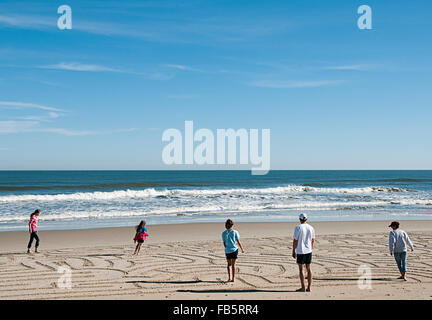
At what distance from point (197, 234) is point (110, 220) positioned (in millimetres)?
7783

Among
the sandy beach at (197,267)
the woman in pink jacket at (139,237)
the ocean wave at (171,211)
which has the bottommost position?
the ocean wave at (171,211)

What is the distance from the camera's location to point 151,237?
1789cm

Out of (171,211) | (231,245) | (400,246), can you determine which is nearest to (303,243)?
(231,245)

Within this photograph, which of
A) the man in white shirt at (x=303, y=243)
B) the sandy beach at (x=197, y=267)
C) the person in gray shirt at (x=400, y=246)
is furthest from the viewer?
the person in gray shirt at (x=400, y=246)

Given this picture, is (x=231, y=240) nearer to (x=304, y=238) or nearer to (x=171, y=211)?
(x=304, y=238)

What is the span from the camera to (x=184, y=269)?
11.0 m

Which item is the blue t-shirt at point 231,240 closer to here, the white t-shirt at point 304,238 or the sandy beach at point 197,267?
the sandy beach at point 197,267

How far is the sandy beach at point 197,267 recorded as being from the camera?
8.53 m

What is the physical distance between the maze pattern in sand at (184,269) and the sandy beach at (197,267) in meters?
0.02

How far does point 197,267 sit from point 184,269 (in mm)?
410

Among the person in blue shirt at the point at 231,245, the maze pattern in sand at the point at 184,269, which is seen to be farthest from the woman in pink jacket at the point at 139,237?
the person in blue shirt at the point at 231,245
